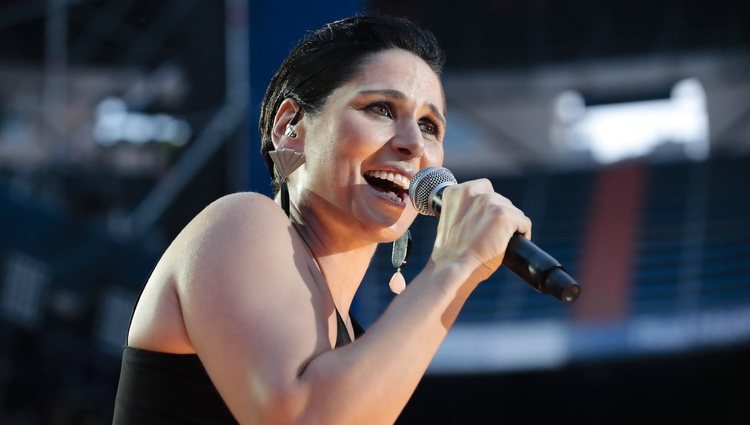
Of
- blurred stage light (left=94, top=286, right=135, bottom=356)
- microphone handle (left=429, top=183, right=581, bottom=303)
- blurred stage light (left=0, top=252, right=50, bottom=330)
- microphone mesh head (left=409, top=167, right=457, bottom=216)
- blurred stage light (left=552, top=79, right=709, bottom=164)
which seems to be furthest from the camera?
blurred stage light (left=552, top=79, right=709, bottom=164)

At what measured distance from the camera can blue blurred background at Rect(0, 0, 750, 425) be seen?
6.74m

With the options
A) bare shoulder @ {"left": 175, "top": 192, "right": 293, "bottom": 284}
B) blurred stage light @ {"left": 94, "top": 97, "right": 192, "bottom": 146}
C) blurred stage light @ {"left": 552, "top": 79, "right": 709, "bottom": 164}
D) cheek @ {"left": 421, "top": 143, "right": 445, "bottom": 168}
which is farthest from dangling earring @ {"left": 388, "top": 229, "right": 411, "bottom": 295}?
blurred stage light @ {"left": 552, "top": 79, "right": 709, "bottom": 164}

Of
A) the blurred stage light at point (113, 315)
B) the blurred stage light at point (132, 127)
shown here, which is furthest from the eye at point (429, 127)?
the blurred stage light at point (132, 127)

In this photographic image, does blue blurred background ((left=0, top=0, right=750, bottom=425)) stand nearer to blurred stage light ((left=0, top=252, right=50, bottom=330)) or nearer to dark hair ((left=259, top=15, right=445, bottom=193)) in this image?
blurred stage light ((left=0, top=252, right=50, bottom=330))

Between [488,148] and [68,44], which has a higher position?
[68,44]

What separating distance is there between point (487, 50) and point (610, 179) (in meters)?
3.14

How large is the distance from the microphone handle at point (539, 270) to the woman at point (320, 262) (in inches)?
0.7

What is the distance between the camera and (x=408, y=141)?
1.54 m

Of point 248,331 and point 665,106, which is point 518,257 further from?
point 665,106

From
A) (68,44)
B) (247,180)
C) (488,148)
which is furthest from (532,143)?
(247,180)

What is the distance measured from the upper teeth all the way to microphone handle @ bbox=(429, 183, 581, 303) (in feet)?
0.87

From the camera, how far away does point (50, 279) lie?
6.71m

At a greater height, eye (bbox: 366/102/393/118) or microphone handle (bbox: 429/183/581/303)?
eye (bbox: 366/102/393/118)

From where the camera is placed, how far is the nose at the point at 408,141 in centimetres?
154
